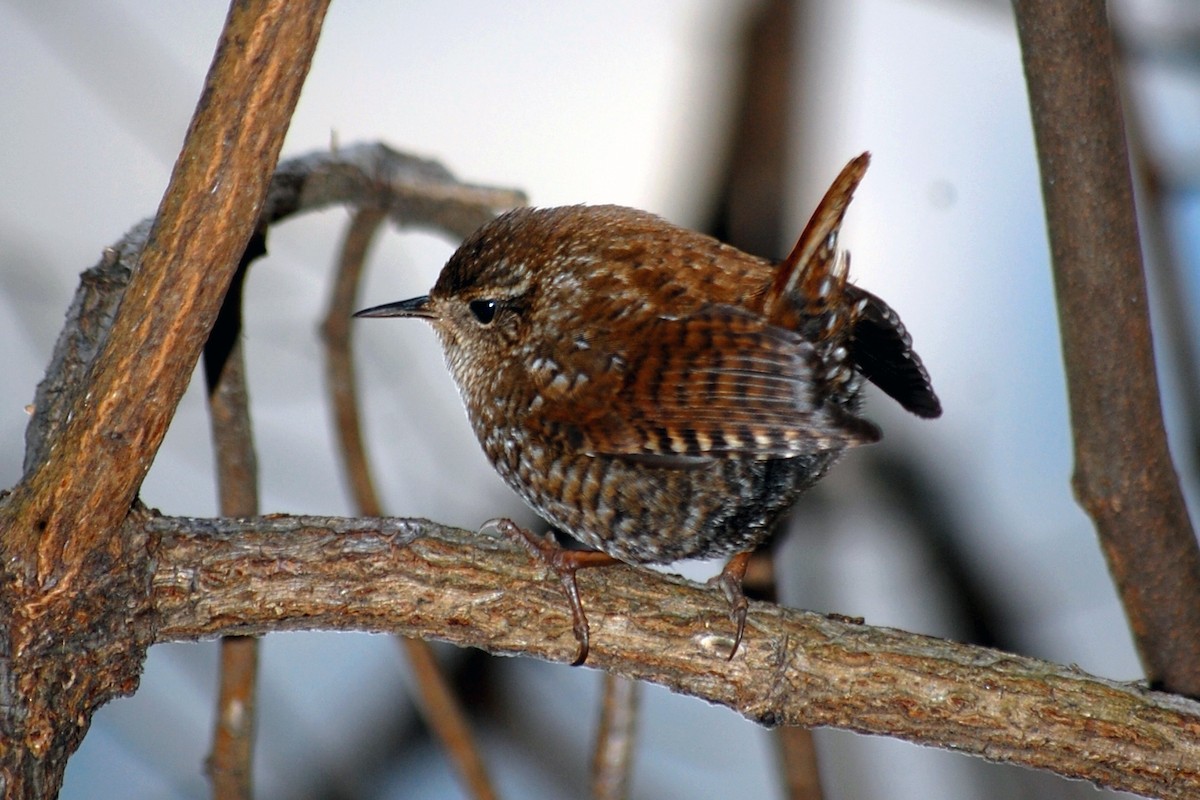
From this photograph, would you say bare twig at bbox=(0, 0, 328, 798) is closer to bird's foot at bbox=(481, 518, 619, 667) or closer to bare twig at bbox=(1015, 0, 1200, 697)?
bird's foot at bbox=(481, 518, 619, 667)

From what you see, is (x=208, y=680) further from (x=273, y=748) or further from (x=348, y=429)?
(x=348, y=429)

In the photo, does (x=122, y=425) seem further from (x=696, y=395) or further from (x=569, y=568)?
(x=696, y=395)

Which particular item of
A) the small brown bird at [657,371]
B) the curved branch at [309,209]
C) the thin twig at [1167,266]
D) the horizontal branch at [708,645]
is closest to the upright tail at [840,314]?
the small brown bird at [657,371]

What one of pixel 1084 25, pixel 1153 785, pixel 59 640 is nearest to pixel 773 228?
pixel 1084 25

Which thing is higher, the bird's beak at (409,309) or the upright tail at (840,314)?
the bird's beak at (409,309)

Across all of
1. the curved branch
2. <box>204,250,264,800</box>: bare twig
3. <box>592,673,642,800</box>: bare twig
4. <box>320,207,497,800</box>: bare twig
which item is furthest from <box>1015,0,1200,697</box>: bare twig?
<box>320,207,497,800</box>: bare twig

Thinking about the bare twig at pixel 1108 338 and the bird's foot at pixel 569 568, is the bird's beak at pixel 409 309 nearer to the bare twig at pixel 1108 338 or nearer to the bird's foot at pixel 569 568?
the bird's foot at pixel 569 568

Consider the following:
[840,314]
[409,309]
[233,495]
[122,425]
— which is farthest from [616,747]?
[122,425]
